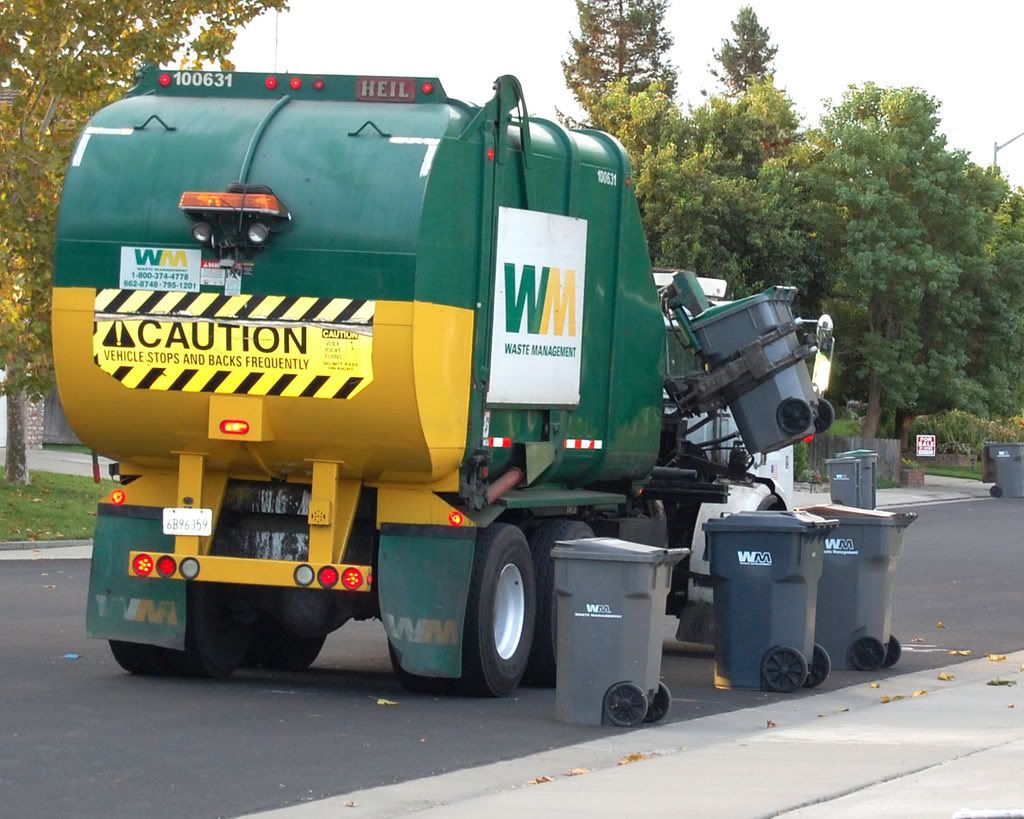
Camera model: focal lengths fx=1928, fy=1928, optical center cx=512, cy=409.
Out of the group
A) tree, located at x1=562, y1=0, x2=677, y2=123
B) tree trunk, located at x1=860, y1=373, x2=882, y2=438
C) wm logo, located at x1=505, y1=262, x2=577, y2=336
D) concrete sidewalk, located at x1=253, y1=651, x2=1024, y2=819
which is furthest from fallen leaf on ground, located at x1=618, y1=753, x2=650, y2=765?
tree, located at x1=562, y1=0, x2=677, y2=123

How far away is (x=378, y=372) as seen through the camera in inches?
434

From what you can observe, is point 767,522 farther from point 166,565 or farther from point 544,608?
point 166,565

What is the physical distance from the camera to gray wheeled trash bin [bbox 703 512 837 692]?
12516mm

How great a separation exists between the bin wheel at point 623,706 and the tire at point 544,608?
1.75 meters

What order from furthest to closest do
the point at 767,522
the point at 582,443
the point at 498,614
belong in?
the point at 582,443 < the point at 767,522 < the point at 498,614

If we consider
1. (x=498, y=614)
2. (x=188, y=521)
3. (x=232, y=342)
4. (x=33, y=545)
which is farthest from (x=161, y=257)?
(x=33, y=545)

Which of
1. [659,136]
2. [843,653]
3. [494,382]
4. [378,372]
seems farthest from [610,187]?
[659,136]

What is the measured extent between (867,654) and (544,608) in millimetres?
2722

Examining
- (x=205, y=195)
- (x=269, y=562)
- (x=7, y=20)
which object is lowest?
(x=269, y=562)

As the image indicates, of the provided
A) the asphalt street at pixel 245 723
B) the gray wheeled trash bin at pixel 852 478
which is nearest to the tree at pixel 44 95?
the asphalt street at pixel 245 723

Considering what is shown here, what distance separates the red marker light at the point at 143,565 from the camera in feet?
38.4

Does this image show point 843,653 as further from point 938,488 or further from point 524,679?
point 938,488

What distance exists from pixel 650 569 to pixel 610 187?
333cm

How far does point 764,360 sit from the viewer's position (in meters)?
14.2
